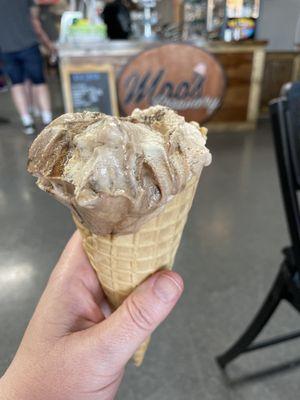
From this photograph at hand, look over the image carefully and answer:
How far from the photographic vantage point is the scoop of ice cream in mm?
581

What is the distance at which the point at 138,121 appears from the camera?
735 mm

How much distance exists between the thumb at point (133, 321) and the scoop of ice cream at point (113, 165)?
20 cm

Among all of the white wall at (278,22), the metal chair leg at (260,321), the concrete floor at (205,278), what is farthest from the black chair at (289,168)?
the white wall at (278,22)

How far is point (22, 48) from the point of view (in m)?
4.30

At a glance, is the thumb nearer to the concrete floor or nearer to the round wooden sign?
the concrete floor

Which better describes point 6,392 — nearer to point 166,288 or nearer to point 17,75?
point 166,288

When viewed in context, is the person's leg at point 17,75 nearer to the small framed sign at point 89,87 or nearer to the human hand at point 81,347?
the small framed sign at point 89,87

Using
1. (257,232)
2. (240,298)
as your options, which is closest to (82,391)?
(240,298)

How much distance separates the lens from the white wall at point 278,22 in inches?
238

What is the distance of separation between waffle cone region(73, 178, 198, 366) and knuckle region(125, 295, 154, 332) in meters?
0.10

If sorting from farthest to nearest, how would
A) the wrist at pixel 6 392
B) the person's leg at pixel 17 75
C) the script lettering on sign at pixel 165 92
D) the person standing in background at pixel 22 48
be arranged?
the person's leg at pixel 17 75 → the script lettering on sign at pixel 165 92 → the person standing in background at pixel 22 48 → the wrist at pixel 6 392

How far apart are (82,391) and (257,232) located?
79.9 inches

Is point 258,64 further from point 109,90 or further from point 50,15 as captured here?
point 50,15

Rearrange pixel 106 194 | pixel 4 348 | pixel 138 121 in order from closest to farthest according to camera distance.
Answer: pixel 106 194
pixel 138 121
pixel 4 348
